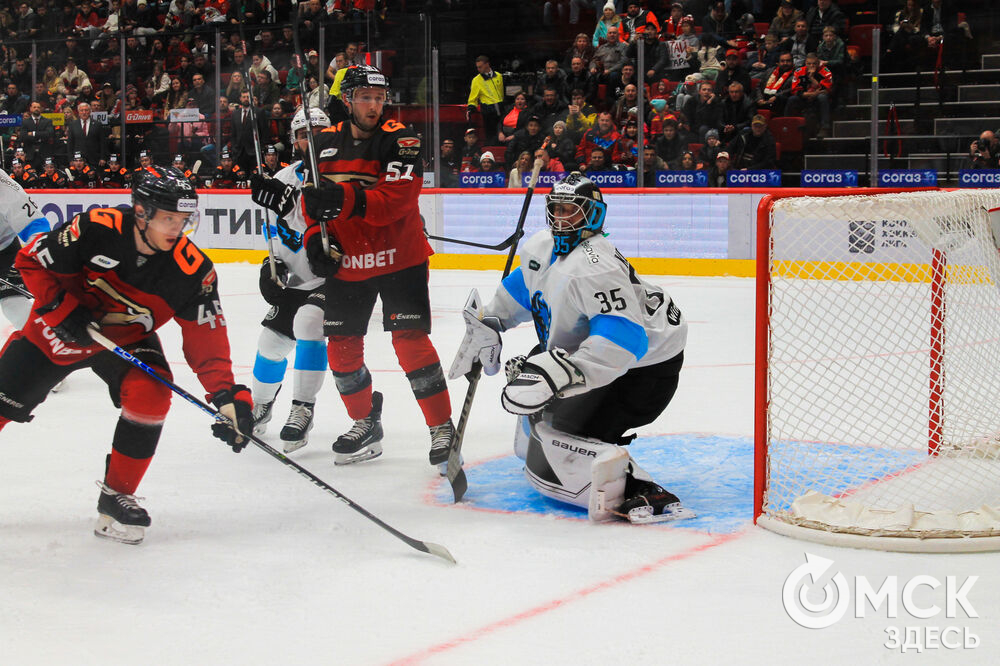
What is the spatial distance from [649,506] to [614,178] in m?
6.69

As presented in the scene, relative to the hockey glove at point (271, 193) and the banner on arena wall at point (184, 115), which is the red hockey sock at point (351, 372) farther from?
the banner on arena wall at point (184, 115)

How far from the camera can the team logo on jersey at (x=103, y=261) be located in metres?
2.81

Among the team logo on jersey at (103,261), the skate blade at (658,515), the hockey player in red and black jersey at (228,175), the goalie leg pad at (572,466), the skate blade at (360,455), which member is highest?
the hockey player in red and black jersey at (228,175)

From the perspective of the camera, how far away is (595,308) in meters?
2.94

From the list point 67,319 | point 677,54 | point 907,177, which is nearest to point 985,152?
point 907,177

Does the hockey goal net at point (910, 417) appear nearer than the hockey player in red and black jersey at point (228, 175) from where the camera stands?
Yes

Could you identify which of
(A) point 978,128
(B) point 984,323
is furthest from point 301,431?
(A) point 978,128

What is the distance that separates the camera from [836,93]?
9.16 m

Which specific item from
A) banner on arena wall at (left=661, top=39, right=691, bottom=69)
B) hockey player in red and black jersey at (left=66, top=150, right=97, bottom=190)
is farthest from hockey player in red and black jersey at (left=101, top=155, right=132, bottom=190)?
banner on arena wall at (left=661, top=39, right=691, bottom=69)

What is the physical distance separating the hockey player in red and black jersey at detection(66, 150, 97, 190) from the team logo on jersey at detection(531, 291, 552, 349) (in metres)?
9.45

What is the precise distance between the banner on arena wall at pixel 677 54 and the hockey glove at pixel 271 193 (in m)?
6.77

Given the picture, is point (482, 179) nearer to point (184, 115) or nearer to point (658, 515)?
point (184, 115)

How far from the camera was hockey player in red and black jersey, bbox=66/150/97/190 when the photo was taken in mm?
11648

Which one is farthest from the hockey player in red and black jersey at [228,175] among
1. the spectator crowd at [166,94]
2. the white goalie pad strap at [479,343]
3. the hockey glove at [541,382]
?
the hockey glove at [541,382]
